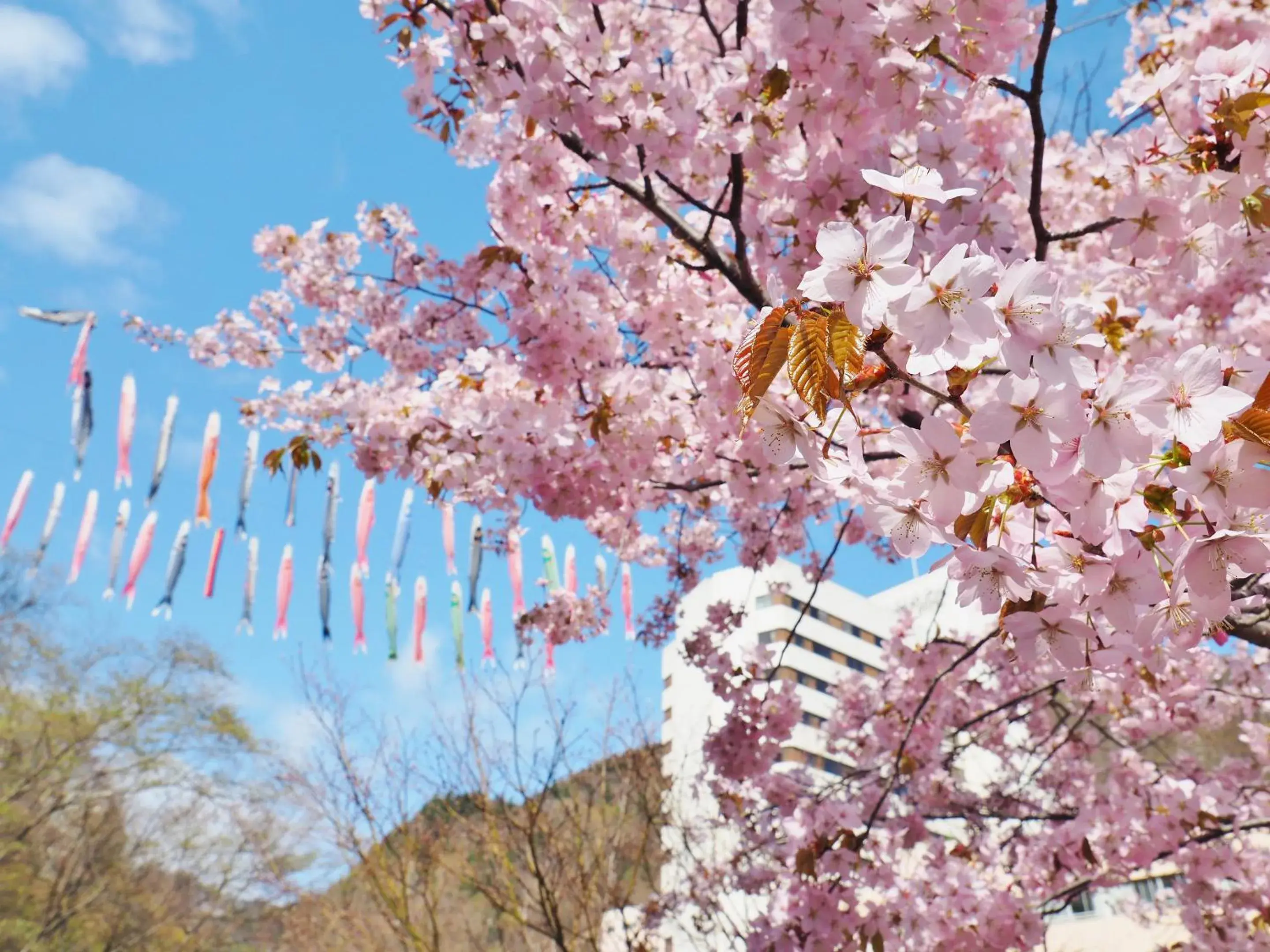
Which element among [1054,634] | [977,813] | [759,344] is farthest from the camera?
[977,813]

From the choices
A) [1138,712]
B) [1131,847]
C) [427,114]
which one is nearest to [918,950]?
[1131,847]

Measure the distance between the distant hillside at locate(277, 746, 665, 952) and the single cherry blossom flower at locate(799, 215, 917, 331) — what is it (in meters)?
4.55

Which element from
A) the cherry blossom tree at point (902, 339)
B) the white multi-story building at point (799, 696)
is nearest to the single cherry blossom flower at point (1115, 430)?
the cherry blossom tree at point (902, 339)

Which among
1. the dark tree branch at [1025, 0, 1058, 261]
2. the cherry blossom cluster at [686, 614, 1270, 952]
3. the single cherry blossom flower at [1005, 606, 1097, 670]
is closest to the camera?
the single cherry blossom flower at [1005, 606, 1097, 670]

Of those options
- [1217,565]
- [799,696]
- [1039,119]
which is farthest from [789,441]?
[799,696]

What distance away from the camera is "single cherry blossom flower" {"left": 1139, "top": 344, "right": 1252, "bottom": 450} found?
30.9 inches

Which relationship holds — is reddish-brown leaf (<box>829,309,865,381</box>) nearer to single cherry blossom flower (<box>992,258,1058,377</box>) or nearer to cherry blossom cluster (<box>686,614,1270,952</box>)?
single cherry blossom flower (<box>992,258,1058,377</box>)

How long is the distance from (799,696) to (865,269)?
122 inches

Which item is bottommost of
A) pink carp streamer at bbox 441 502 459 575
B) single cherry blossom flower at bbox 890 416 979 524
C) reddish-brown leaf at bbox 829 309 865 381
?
single cherry blossom flower at bbox 890 416 979 524

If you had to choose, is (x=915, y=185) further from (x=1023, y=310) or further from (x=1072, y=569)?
(x=1072, y=569)

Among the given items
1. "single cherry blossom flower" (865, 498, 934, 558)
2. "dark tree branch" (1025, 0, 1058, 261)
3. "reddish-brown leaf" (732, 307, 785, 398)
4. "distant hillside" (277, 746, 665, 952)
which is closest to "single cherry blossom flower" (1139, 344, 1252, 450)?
"single cherry blossom flower" (865, 498, 934, 558)

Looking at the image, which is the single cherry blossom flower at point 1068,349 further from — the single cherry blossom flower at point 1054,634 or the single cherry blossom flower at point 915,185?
the single cherry blossom flower at point 1054,634

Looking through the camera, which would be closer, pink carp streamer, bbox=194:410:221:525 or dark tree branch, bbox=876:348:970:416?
dark tree branch, bbox=876:348:970:416

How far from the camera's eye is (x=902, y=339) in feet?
3.03
